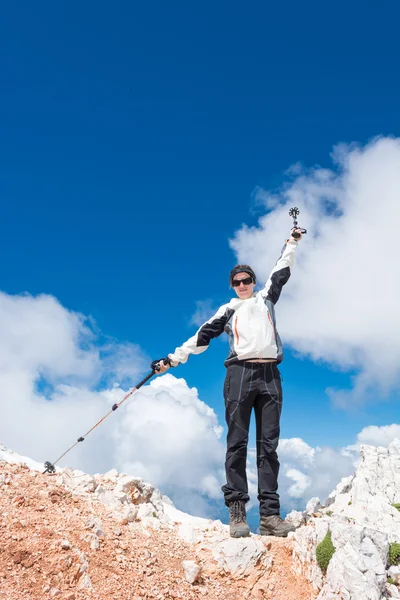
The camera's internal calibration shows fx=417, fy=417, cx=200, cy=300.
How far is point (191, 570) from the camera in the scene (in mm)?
6023

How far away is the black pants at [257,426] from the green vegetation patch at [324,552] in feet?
4.76

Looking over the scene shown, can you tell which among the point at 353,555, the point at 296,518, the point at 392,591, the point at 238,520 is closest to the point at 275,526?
the point at 238,520

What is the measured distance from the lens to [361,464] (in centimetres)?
1272

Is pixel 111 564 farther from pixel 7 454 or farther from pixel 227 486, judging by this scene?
pixel 7 454

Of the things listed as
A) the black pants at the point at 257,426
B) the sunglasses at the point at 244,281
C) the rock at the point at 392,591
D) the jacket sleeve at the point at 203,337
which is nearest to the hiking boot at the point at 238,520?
the black pants at the point at 257,426

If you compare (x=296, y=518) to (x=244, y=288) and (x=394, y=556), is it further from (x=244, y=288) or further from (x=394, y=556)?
(x=244, y=288)

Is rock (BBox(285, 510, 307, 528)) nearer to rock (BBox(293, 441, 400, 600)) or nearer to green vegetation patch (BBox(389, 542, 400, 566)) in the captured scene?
rock (BBox(293, 441, 400, 600))

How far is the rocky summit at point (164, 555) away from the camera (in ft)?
17.4

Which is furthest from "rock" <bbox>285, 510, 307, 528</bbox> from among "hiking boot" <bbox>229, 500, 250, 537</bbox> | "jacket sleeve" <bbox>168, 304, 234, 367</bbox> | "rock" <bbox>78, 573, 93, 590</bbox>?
"rock" <bbox>78, 573, 93, 590</bbox>

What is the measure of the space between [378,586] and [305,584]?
45.4 inches

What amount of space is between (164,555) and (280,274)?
5645 millimetres

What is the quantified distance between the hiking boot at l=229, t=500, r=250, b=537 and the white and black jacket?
256 cm

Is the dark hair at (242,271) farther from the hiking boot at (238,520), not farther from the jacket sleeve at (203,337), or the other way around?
the hiking boot at (238,520)

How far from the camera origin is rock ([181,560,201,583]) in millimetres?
5957
